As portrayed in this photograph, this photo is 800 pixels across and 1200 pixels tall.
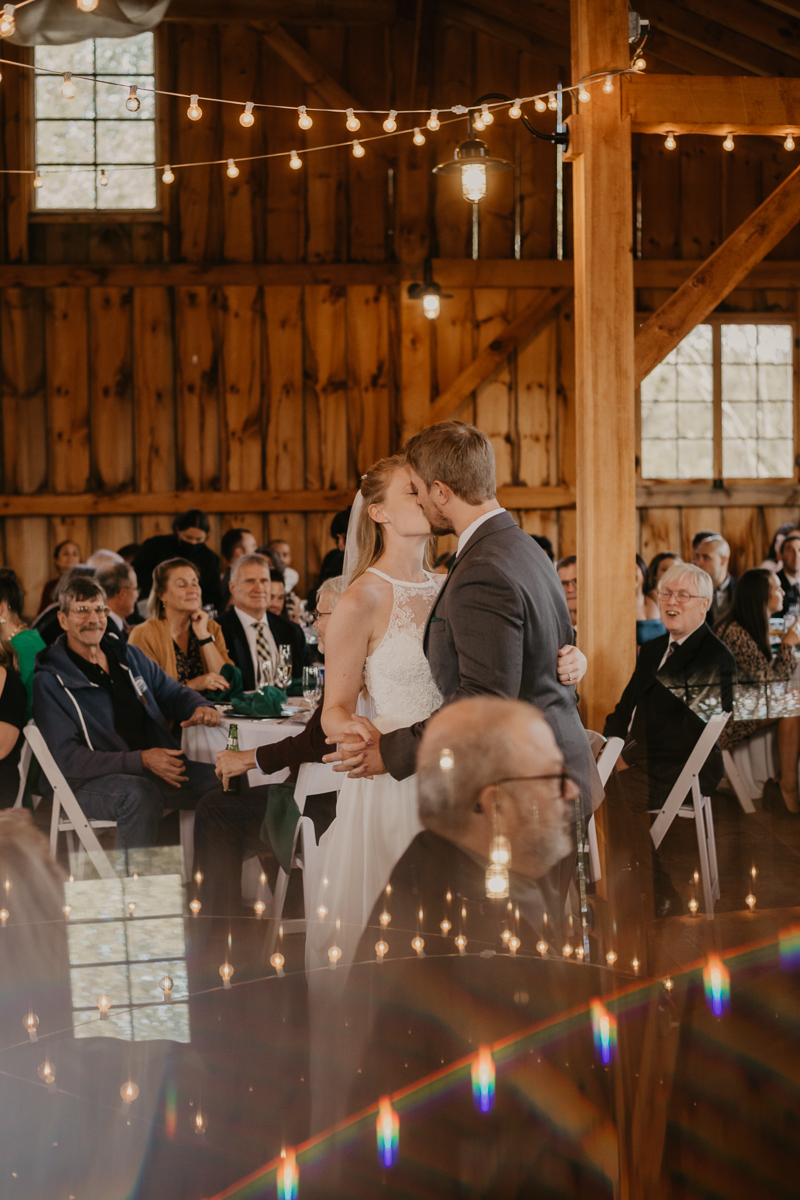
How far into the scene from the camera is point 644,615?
6.16m

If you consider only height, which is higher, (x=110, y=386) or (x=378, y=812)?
(x=110, y=386)

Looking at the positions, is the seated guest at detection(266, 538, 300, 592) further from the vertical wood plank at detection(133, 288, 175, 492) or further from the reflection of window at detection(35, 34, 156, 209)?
the reflection of window at detection(35, 34, 156, 209)

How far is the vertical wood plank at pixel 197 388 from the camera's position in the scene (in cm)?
849

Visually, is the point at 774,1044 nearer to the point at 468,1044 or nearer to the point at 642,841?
the point at 468,1044

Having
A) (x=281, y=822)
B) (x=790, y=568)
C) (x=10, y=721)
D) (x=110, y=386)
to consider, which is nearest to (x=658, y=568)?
(x=790, y=568)

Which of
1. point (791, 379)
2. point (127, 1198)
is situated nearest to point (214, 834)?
point (127, 1198)

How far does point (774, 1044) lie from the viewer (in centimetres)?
112

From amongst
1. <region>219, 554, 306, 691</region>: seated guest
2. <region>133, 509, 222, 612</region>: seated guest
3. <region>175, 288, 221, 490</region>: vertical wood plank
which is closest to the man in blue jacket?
<region>219, 554, 306, 691</region>: seated guest

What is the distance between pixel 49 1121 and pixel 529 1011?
462 millimetres

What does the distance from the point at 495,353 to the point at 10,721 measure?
19.1ft

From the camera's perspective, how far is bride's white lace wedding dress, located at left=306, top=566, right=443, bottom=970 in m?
1.21

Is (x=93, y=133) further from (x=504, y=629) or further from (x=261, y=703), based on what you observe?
(x=504, y=629)

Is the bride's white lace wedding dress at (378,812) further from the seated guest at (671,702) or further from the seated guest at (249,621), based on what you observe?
the seated guest at (249,621)

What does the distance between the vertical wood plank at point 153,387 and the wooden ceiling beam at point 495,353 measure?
2.10 m
